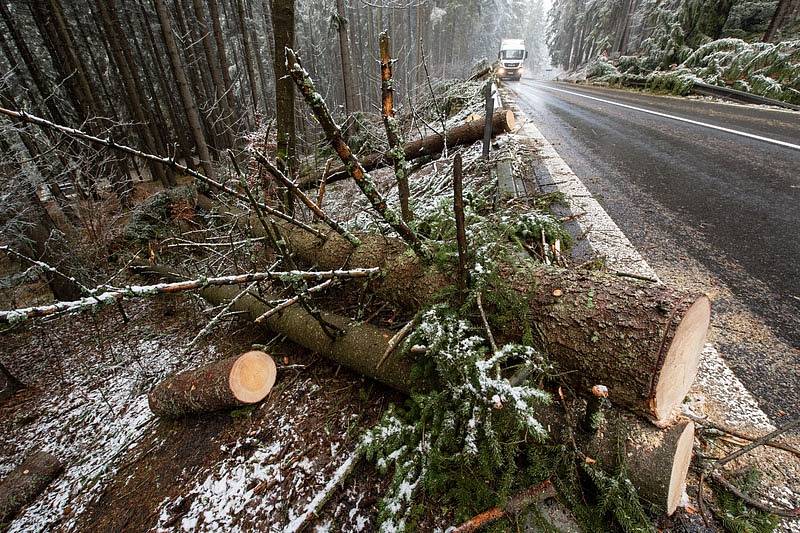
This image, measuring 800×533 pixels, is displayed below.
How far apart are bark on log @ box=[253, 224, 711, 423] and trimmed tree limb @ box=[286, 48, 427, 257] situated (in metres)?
0.80

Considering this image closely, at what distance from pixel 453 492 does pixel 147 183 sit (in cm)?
1664

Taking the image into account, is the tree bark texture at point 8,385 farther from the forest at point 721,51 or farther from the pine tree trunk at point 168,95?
the forest at point 721,51

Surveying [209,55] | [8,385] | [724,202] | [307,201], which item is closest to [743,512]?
[307,201]

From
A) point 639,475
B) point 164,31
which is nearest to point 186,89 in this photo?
point 164,31

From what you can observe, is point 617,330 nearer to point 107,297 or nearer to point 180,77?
point 107,297

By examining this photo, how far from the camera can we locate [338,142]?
2.08 m

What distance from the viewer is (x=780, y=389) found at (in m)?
1.96

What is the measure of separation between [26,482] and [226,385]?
214cm

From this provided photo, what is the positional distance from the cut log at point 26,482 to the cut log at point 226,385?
1.34 metres

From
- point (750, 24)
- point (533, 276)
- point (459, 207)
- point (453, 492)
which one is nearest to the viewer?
point (453, 492)

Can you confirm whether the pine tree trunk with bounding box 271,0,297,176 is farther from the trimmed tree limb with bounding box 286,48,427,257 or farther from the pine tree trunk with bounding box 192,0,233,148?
the pine tree trunk with bounding box 192,0,233,148

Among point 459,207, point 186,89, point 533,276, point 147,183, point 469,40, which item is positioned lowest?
point 147,183

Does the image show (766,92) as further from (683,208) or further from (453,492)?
(453,492)

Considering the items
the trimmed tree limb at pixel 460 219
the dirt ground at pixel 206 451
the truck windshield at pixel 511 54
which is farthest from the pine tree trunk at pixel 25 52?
the truck windshield at pixel 511 54
